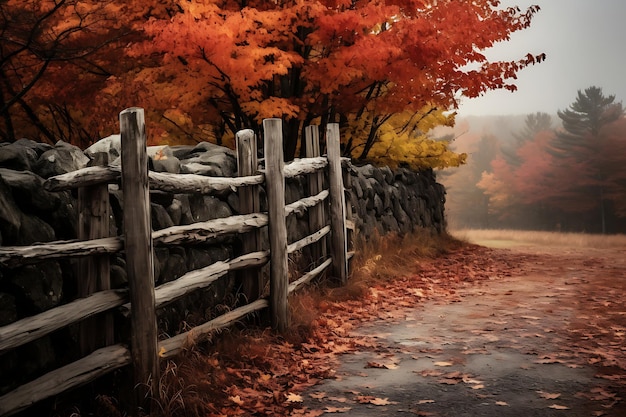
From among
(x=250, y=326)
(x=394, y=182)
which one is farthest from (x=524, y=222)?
(x=250, y=326)

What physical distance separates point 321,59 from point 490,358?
6.48 metres

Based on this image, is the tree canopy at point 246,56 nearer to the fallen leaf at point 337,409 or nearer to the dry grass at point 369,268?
Result: the dry grass at point 369,268

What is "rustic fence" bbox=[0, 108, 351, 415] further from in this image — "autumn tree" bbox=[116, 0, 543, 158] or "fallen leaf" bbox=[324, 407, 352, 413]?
"autumn tree" bbox=[116, 0, 543, 158]

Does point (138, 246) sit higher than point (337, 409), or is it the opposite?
point (138, 246)

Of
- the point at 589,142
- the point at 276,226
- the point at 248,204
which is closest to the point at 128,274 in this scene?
the point at 248,204

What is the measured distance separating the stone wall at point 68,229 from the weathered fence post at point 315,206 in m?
0.16

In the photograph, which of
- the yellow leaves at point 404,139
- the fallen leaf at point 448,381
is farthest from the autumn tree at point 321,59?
the fallen leaf at point 448,381

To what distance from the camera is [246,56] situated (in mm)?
9312

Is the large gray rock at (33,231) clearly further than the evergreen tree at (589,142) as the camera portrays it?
No

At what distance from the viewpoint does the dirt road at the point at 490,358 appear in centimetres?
459

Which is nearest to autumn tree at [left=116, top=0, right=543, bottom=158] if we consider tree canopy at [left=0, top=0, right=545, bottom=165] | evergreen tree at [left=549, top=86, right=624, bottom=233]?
tree canopy at [left=0, top=0, right=545, bottom=165]

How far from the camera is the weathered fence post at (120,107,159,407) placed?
14.0ft

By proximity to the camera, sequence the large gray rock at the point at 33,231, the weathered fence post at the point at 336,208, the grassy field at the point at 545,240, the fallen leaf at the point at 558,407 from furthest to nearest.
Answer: the grassy field at the point at 545,240
the weathered fence post at the point at 336,208
the fallen leaf at the point at 558,407
the large gray rock at the point at 33,231

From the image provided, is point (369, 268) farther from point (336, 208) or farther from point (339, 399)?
point (339, 399)
